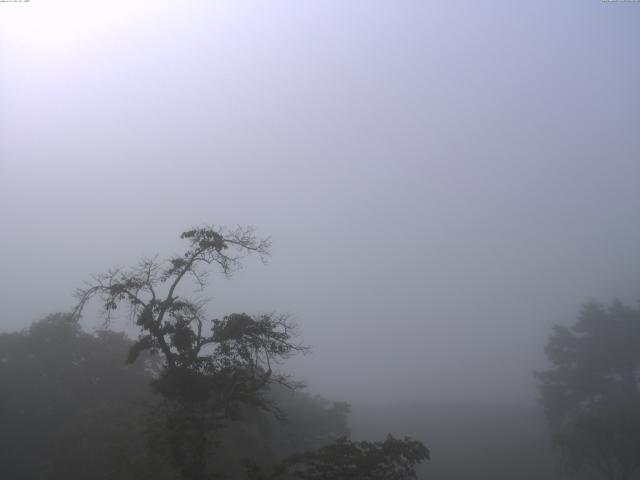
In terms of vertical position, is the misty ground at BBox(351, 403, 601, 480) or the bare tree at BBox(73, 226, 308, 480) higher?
the bare tree at BBox(73, 226, 308, 480)

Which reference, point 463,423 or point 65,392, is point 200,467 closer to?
point 65,392

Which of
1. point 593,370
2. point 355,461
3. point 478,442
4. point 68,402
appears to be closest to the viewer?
point 355,461

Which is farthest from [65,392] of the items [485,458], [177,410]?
[485,458]

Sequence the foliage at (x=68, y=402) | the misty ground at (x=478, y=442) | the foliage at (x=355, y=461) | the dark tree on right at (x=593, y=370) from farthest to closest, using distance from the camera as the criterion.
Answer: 1. the misty ground at (x=478, y=442)
2. the dark tree on right at (x=593, y=370)
3. the foliage at (x=68, y=402)
4. the foliage at (x=355, y=461)

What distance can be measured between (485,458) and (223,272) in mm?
Answer: 56400

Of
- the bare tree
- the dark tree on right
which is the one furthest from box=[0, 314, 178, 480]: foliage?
the dark tree on right

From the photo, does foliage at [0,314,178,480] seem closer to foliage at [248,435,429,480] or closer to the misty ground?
foliage at [248,435,429,480]

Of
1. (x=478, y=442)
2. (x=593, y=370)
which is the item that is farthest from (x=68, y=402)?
(x=478, y=442)

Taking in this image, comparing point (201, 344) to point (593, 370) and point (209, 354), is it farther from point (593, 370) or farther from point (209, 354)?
point (593, 370)

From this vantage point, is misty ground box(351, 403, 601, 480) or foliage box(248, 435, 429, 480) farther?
misty ground box(351, 403, 601, 480)

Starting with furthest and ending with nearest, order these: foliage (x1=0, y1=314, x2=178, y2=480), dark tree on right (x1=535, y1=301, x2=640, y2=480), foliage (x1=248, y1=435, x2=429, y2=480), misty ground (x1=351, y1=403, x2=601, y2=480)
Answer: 1. misty ground (x1=351, y1=403, x2=601, y2=480)
2. dark tree on right (x1=535, y1=301, x2=640, y2=480)
3. foliage (x1=0, y1=314, x2=178, y2=480)
4. foliage (x1=248, y1=435, x2=429, y2=480)

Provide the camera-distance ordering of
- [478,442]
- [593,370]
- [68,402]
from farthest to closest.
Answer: [478,442]
[593,370]
[68,402]

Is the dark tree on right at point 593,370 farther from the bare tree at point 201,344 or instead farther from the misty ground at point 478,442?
the bare tree at point 201,344

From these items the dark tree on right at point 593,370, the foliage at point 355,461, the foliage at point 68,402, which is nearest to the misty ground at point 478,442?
the dark tree on right at point 593,370
